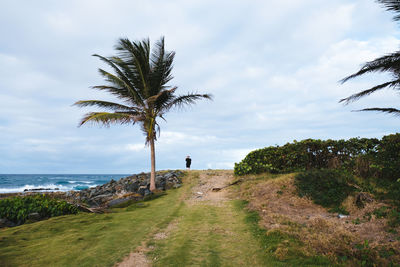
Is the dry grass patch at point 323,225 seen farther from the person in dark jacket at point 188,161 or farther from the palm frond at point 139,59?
the person in dark jacket at point 188,161

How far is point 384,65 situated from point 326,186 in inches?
230

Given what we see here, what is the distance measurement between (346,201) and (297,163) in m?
5.19

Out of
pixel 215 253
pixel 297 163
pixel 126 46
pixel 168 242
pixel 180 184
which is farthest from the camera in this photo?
pixel 180 184

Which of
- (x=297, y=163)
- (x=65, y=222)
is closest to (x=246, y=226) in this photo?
(x=65, y=222)

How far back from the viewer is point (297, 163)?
13031 mm

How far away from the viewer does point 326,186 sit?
30.1 ft

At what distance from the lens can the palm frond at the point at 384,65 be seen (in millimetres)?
9523

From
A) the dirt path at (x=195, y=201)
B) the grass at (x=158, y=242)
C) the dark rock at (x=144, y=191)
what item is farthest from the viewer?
the dark rock at (x=144, y=191)

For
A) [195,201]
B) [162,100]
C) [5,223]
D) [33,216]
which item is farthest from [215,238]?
[162,100]

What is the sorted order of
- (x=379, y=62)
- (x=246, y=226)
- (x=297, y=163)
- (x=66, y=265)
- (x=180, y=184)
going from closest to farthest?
(x=66, y=265)
(x=246, y=226)
(x=379, y=62)
(x=297, y=163)
(x=180, y=184)

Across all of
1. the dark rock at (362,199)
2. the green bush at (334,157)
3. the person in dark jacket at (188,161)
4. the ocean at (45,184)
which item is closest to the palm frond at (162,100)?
the green bush at (334,157)

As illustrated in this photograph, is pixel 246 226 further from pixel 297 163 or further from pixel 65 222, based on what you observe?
pixel 297 163

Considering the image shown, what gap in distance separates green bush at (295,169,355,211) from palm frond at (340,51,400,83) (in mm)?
4770

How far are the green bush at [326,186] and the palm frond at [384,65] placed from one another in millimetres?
4770
